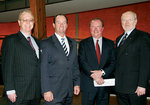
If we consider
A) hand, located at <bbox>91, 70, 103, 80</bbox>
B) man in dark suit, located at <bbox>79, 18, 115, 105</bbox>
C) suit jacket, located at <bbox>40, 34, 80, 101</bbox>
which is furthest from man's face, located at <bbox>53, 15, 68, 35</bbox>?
hand, located at <bbox>91, 70, 103, 80</bbox>

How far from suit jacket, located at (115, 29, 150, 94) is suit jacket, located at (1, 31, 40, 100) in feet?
3.40

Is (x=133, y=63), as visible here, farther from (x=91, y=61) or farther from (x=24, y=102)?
(x=24, y=102)

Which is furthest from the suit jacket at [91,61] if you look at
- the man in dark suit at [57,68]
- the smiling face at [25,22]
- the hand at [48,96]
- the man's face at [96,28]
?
the smiling face at [25,22]

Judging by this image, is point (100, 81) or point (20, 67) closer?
point (20, 67)

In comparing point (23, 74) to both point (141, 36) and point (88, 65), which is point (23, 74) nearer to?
point (88, 65)

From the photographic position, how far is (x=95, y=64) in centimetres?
207

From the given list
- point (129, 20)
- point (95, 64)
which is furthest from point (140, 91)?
point (129, 20)

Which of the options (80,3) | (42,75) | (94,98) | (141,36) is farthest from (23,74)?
(80,3)

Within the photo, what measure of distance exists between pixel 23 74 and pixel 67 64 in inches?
20.2

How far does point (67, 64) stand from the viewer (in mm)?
1809

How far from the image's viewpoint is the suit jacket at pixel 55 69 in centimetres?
171

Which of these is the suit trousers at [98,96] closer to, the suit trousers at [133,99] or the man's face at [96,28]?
the suit trousers at [133,99]

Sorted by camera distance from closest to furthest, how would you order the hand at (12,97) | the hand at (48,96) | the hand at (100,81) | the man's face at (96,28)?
the hand at (12,97) → the hand at (48,96) → the hand at (100,81) → the man's face at (96,28)

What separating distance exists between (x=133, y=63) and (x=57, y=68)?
0.91 metres
